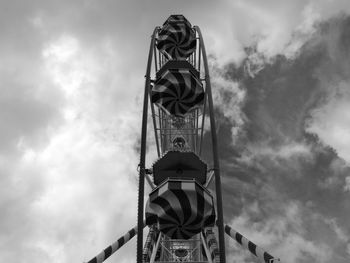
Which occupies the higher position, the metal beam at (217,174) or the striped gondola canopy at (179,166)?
the striped gondola canopy at (179,166)

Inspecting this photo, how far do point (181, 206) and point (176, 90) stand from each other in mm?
4946

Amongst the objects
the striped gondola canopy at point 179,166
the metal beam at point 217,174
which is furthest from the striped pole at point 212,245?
the metal beam at point 217,174

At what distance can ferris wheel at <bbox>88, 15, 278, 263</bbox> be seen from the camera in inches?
361

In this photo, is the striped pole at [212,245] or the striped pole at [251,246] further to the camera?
the striped pole at [212,245]

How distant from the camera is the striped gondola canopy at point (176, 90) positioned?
41.8 feet

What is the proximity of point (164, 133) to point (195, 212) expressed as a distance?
5.54 m

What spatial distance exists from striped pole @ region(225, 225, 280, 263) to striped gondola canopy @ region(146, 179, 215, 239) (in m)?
1.71

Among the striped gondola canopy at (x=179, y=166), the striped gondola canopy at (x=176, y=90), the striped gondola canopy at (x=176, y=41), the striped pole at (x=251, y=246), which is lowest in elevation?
the striped pole at (x=251, y=246)

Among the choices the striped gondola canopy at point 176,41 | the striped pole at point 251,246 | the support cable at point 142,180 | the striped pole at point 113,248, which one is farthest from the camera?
the striped gondola canopy at point 176,41

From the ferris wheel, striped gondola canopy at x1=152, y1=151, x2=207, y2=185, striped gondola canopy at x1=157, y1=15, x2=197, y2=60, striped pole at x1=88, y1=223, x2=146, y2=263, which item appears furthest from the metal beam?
striped gondola canopy at x1=157, y1=15, x2=197, y2=60

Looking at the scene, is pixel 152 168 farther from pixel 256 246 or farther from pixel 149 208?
pixel 256 246

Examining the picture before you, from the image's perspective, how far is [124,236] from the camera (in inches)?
533

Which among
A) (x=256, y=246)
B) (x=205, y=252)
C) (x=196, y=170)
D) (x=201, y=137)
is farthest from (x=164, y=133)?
(x=256, y=246)

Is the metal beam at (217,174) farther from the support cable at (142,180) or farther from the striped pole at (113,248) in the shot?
the striped pole at (113,248)
